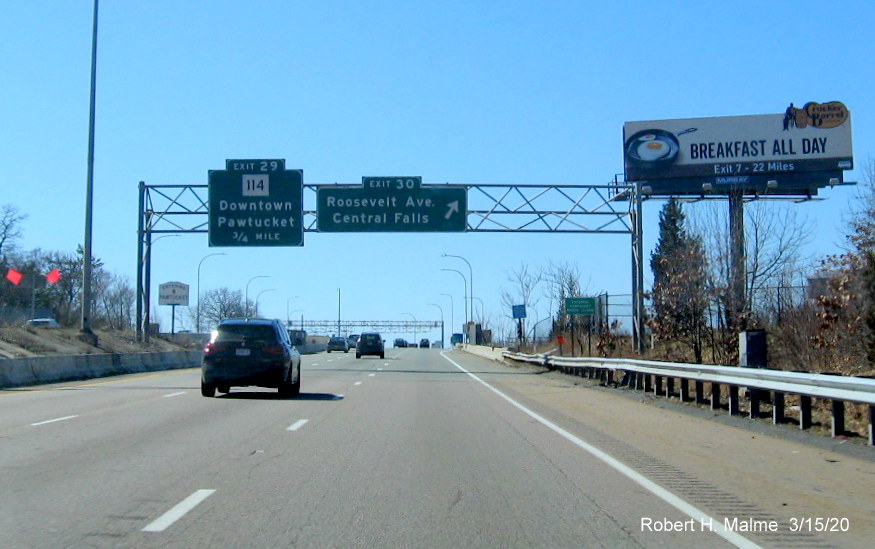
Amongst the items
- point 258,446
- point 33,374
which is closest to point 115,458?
point 258,446

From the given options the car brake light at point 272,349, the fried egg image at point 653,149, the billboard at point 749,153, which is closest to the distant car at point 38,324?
the car brake light at point 272,349

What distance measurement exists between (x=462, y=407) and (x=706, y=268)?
10.8 metres

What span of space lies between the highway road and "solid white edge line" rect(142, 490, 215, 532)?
3cm

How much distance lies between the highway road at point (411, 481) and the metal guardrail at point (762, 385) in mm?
804

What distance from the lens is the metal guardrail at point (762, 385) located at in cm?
1341

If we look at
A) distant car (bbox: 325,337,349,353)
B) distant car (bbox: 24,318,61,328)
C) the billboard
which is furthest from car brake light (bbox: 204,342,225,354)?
distant car (bbox: 325,337,349,353)

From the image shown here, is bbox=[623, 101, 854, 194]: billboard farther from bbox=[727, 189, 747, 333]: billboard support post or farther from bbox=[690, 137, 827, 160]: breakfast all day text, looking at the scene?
bbox=[727, 189, 747, 333]: billboard support post

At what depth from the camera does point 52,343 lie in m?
40.3

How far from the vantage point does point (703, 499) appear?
9773mm

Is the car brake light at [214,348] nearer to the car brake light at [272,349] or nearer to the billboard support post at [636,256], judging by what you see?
the car brake light at [272,349]

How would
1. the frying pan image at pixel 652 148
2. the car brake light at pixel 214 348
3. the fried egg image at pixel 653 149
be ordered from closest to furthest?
the car brake light at pixel 214 348 → the frying pan image at pixel 652 148 → the fried egg image at pixel 653 149

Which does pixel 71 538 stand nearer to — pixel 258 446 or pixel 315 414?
pixel 258 446

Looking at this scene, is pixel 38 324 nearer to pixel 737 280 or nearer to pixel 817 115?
pixel 737 280

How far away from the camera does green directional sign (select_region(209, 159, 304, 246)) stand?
4094 cm
